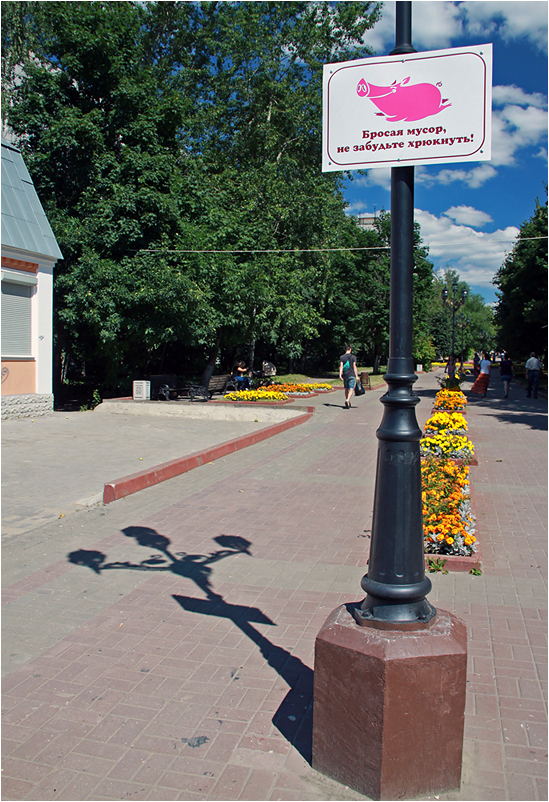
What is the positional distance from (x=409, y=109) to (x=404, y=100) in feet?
0.16

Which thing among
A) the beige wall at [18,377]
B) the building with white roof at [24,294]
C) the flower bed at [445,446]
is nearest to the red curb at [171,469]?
the flower bed at [445,446]

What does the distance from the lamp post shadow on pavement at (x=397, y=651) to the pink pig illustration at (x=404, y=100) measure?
240 millimetres

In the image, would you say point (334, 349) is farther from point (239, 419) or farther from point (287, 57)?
point (239, 419)

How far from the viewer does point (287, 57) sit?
2794 cm

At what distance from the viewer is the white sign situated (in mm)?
2357

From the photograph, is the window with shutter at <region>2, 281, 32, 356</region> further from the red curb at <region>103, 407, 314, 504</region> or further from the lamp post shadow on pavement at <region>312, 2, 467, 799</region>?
the lamp post shadow on pavement at <region>312, 2, 467, 799</region>


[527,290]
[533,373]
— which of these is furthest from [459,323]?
[533,373]

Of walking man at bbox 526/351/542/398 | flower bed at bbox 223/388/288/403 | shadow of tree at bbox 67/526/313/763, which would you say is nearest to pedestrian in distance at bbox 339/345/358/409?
flower bed at bbox 223/388/288/403

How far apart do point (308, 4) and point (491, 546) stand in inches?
1165

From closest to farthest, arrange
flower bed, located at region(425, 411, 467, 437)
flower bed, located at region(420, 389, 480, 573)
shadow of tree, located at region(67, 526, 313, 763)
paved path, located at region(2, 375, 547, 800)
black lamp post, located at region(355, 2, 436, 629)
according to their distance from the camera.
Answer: black lamp post, located at region(355, 2, 436, 629)
paved path, located at region(2, 375, 547, 800)
shadow of tree, located at region(67, 526, 313, 763)
flower bed, located at region(420, 389, 480, 573)
flower bed, located at region(425, 411, 467, 437)

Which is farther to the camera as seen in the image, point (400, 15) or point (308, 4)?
point (308, 4)

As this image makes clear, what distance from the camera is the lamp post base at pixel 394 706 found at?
2.37 metres

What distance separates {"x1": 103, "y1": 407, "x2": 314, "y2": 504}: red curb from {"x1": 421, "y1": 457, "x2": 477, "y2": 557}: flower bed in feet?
12.1

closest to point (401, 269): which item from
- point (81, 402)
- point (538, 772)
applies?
point (538, 772)
